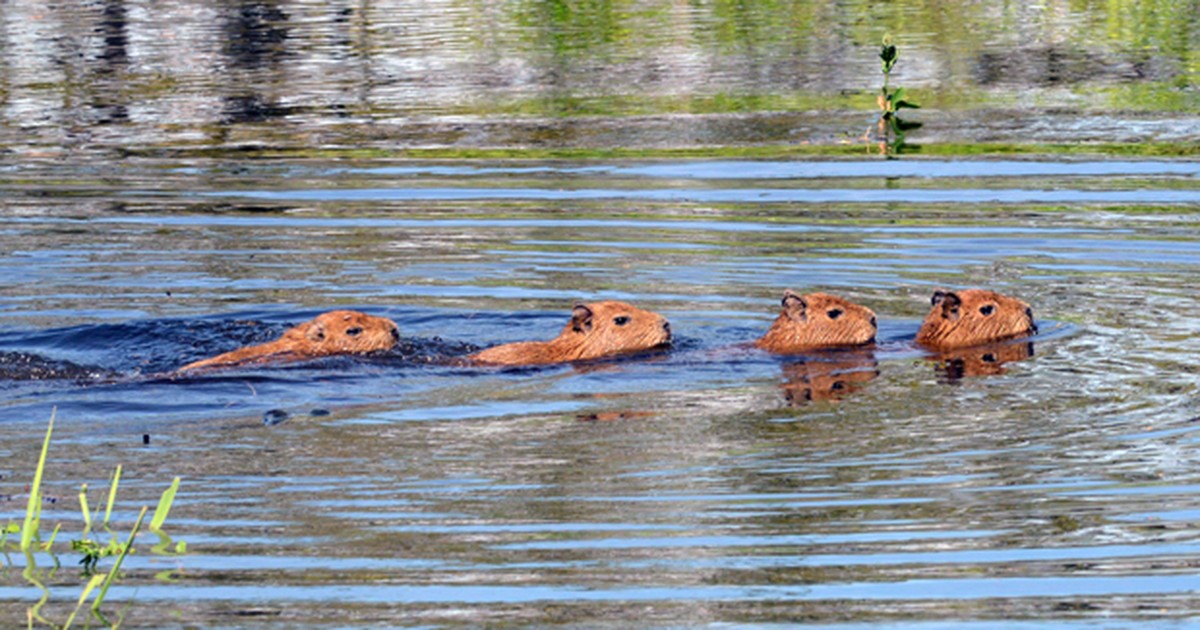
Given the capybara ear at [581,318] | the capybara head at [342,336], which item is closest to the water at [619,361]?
the capybara head at [342,336]

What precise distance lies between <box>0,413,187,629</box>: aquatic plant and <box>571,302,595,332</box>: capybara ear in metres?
4.32

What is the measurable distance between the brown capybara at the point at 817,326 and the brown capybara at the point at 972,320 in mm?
387

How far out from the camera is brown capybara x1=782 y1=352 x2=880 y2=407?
10.5 metres

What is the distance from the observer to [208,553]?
7332 mm

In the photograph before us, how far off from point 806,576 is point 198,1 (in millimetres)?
30671

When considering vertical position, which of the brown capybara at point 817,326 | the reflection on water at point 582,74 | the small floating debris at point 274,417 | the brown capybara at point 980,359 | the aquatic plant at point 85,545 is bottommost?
the reflection on water at point 582,74

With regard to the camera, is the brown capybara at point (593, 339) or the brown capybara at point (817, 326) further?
the brown capybara at point (817, 326)

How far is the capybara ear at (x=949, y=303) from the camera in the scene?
12.0m

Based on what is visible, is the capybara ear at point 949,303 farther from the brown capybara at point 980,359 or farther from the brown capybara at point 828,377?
the brown capybara at point 828,377

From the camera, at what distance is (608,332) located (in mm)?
11734

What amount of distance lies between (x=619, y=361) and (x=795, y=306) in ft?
3.72

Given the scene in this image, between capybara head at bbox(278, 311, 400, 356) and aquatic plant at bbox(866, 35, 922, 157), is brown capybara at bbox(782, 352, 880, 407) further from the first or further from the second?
aquatic plant at bbox(866, 35, 922, 157)

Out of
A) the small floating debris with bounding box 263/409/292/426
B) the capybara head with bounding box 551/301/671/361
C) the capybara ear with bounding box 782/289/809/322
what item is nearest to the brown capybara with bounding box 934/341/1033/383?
the capybara ear with bounding box 782/289/809/322

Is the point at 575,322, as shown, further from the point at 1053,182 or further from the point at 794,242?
the point at 1053,182
